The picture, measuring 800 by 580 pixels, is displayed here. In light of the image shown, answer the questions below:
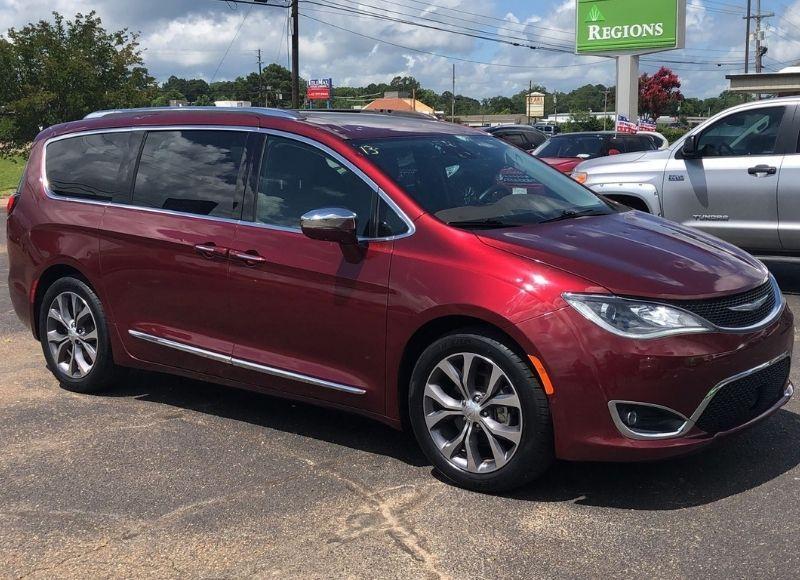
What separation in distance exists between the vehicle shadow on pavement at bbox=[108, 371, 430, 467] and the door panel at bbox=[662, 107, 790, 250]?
201 inches

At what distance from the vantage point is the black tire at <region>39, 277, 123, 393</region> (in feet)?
17.9

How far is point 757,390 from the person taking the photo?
3.93 metres

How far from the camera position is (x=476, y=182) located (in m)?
4.68

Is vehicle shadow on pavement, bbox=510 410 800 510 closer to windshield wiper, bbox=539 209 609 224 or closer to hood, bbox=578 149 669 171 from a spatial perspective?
windshield wiper, bbox=539 209 609 224

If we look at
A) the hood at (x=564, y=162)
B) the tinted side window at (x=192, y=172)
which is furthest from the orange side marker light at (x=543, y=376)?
the hood at (x=564, y=162)

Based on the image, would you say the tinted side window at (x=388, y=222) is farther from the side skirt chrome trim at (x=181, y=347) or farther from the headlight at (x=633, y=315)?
the side skirt chrome trim at (x=181, y=347)

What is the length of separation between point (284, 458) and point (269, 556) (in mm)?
1061

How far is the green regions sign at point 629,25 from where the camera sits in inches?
1013

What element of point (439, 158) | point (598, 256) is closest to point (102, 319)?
point (439, 158)

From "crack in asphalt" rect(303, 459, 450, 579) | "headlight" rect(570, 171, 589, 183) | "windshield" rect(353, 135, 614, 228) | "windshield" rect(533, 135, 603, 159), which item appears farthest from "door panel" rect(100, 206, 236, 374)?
"windshield" rect(533, 135, 603, 159)

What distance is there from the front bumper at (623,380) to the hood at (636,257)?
23cm

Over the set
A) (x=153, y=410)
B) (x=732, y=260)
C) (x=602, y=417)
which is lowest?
(x=153, y=410)

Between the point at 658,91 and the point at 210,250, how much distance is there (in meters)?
56.5

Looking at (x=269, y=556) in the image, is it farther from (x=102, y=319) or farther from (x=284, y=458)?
(x=102, y=319)
